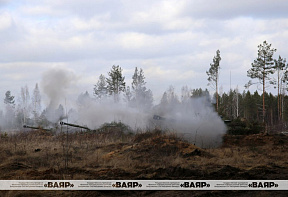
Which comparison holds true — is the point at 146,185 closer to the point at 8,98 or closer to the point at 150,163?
the point at 150,163

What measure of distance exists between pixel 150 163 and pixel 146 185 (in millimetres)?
4611

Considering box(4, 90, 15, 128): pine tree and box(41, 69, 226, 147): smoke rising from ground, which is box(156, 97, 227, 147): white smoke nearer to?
box(41, 69, 226, 147): smoke rising from ground

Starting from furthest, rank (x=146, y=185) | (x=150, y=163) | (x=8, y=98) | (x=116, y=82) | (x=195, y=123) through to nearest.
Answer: (x=8, y=98) → (x=116, y=82) → (x=195, y=123) → (x=150, y=163) → (x=146, y=185)

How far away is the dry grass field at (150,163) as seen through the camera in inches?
485

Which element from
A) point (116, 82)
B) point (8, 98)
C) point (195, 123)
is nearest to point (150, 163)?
point (195, 123)

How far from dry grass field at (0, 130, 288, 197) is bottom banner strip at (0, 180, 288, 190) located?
37cm

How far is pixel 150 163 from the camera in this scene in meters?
15.7

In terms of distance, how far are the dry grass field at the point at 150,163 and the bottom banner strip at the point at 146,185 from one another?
373 mm

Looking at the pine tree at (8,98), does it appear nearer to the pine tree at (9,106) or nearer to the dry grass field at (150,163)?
the pine tree at (9,106)

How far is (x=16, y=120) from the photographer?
244 ft

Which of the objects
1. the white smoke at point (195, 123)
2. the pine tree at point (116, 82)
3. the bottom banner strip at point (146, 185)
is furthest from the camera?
the pine tree at point (116, 82)

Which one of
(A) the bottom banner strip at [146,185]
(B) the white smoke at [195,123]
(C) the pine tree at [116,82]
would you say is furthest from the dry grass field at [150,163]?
(C) the pine tree at [116,82]

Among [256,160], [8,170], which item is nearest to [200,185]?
[256,160]

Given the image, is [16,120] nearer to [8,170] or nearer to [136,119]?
[136,119]
